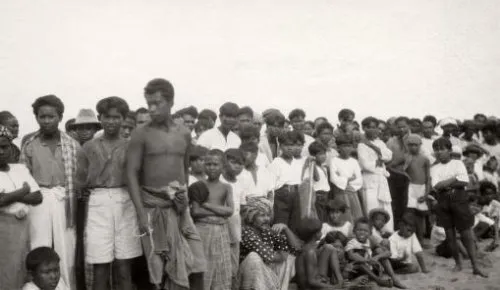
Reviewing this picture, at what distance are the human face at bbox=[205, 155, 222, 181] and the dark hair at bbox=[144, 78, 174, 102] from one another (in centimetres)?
89

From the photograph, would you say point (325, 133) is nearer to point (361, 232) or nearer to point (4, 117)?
point (361, 232)

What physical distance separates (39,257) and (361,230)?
3.55 metres

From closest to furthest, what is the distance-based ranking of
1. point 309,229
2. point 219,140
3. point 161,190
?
1. point 161,190
2. point 309,229
3. point 219,140

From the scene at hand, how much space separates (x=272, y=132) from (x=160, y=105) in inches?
115

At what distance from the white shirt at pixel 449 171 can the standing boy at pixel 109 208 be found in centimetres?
445

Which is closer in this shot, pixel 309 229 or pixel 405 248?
pixel 309 229

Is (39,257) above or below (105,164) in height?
below

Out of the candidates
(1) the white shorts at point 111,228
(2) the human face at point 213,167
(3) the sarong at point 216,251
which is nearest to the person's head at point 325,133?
(2) the human face at point 213,167

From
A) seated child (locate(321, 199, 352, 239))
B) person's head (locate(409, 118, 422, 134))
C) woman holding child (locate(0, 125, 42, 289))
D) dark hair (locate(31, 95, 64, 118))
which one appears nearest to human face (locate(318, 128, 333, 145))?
seated child (locate(321, 199, 352, 239))

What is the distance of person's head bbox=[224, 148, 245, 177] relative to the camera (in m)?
5.46

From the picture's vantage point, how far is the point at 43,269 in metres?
4.07

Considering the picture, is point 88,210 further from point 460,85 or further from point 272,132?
point 460,85

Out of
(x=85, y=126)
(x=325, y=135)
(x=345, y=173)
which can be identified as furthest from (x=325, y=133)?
(x=85, y=126)

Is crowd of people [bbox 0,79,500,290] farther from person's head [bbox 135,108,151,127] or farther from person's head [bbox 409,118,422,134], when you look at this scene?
person's head [bbox 409,118,422,134]
